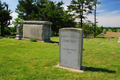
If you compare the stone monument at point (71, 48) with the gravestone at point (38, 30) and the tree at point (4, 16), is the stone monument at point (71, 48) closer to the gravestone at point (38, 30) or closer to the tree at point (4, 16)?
the gravestone at point (38, 30)

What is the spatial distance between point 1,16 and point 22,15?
27.4 feet

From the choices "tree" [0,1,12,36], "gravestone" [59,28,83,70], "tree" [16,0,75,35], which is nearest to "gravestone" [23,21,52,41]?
"gravestone" [59,28,83,70]

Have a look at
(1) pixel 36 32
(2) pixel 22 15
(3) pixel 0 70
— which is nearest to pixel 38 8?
(2) pixel 22 15

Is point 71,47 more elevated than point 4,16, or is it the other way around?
point 4,16

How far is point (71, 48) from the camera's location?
414 centimetres

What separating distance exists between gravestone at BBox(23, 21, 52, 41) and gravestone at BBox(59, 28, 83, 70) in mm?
7207

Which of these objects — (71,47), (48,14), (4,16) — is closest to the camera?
(71,47)

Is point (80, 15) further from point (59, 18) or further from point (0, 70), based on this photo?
point (0, 70)

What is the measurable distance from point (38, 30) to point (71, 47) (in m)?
8.02

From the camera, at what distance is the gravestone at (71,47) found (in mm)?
3949

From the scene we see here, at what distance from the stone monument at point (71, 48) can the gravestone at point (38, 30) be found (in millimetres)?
7207

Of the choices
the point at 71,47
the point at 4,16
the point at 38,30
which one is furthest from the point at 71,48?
the point at 4,16

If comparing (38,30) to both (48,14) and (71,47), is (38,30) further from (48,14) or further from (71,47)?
(48,14)

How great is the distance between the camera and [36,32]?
11.7 meters
